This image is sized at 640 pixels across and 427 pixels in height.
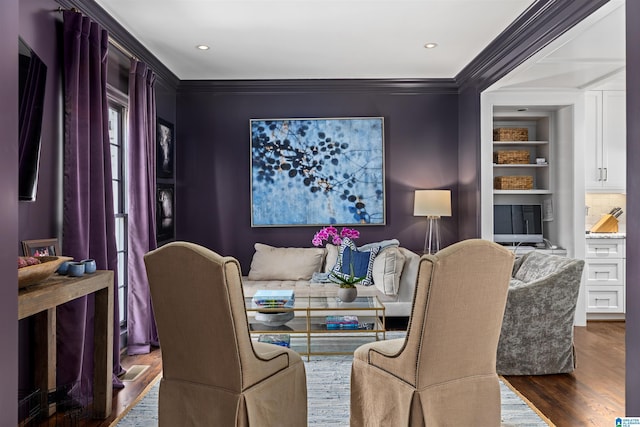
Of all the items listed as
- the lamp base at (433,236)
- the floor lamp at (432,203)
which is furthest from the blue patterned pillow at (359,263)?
the lamp base at (433,236)

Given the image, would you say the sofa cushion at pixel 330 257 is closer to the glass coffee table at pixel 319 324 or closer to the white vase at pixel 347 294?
the glass coffee table at pixel 319 324

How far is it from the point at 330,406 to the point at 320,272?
2.45 metres

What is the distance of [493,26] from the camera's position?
403 centimetres

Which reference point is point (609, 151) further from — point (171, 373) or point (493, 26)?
point (171, 373)

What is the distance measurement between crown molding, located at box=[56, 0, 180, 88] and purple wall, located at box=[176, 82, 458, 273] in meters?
0.70

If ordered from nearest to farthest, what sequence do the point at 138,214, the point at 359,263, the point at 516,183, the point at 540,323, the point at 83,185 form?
the point at 83,185
the point at 540,323
the point at 138,214
the point at 359,263
the point at 516,183

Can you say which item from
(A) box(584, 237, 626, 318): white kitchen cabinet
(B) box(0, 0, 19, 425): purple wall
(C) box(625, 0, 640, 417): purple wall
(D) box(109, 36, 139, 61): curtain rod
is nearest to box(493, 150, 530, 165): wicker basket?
(A) box(584, 237, 626, 318): white kitchen cabinet

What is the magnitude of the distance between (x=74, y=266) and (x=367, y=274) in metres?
2.88

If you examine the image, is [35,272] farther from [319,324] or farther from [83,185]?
[319,324]

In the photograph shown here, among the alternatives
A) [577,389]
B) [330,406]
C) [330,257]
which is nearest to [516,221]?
[330,257]

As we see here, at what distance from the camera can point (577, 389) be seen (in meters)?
3.33

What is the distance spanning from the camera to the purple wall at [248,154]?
18.8ft

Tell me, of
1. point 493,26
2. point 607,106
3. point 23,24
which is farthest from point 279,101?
point 607,106

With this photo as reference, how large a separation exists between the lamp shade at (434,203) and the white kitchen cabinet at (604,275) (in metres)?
1.54
